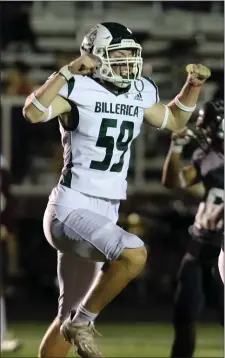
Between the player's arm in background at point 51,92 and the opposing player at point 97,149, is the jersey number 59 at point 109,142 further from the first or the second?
the player's arm in background at point 51,92

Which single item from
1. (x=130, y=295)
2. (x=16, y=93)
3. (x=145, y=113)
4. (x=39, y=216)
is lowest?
(x=130, y=295)

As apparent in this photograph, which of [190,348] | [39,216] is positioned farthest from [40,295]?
[190,348]

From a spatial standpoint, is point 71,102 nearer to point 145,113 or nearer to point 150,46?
point 145,113

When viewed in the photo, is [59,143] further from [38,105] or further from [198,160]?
[38,105]

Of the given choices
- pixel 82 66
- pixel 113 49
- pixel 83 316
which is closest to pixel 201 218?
pixel 83 316

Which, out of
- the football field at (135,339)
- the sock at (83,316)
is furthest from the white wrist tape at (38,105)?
the football field at (135,339)

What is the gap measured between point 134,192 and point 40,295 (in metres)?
1.04

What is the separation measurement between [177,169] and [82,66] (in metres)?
1.02

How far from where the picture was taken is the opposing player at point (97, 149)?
3.55 metres

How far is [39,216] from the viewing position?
7.55 meters

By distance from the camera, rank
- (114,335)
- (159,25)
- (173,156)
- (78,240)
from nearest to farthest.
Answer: (78,240), (173,156), (114,335), (159,25)

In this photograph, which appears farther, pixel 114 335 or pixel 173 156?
pixel 114 335

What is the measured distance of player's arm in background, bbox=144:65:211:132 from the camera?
378cm

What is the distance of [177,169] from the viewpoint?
4398 mm
